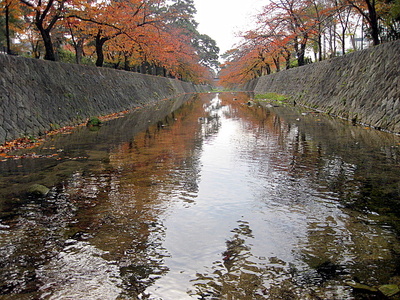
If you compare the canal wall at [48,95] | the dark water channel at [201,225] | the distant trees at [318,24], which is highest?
the distant trees at [318,24]

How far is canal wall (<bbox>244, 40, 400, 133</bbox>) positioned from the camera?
943cm

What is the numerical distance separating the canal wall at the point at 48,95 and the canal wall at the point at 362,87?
10393 millimetres

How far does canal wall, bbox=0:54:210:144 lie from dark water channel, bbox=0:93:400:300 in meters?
3.27

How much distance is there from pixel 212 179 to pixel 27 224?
8.69 feet

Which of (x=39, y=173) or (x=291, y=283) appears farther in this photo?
(x=39, y=173)

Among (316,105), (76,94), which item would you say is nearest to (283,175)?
(76,94)

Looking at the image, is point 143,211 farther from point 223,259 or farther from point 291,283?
point 291,283

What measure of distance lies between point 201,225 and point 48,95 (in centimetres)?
1008

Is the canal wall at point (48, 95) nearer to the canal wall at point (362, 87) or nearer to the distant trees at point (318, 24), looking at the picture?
the distant trees at point (318, 24)

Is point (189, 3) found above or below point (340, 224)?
above

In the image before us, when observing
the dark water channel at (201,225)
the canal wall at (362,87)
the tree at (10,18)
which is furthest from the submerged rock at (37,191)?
the tree at (10,18)

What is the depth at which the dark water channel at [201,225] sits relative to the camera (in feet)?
7.72

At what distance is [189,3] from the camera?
56875 mm

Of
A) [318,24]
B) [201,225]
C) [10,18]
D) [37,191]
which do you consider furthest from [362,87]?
[10,18]
